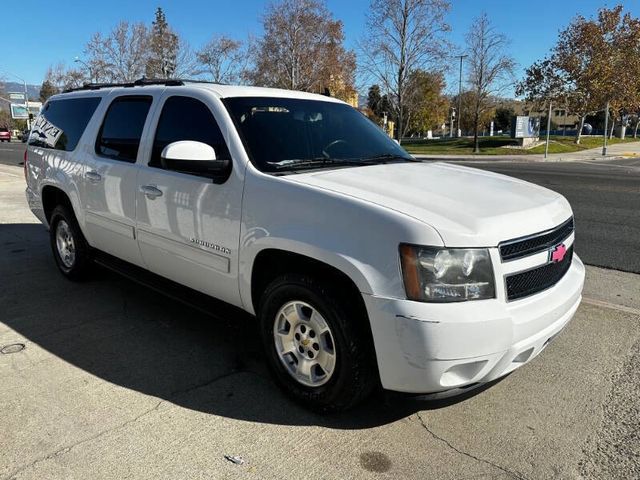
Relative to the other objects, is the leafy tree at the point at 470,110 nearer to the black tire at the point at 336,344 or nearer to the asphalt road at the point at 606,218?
the asphalt road at the point at 606,218

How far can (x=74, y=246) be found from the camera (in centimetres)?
520

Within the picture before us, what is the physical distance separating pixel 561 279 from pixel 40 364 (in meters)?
3.44

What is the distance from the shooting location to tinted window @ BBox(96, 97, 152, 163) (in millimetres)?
4195

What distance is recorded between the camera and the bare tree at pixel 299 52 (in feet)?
117

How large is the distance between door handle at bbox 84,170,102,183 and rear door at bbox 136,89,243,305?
0.74 meters

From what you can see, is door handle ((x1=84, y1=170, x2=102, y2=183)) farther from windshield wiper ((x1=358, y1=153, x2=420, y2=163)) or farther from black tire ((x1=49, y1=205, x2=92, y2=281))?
windshield wiper ((x1=358, y1=153, x2=420, y2=163))

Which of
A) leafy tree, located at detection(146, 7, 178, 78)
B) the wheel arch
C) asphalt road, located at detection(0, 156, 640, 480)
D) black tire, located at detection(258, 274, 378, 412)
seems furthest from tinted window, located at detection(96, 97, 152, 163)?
leafy tree, located at detection(146, 7, 178, 78)

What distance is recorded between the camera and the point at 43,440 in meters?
2.80

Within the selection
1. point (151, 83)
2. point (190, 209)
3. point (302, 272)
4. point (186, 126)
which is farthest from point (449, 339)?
point (151, 83)

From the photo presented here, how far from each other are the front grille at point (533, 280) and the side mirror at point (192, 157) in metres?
1.81

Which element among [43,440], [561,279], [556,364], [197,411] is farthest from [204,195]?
[556,364]

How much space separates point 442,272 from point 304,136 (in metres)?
1.65

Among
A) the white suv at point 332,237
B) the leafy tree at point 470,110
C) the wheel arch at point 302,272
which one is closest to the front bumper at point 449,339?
the white suv at point 332,237

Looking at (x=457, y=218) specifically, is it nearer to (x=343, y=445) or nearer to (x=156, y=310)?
(x=343, y=445)
